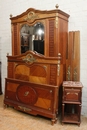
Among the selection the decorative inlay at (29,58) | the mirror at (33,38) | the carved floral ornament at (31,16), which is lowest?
the decorative inlay at (29,58)

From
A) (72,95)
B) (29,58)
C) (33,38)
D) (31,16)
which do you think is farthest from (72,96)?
(31,16)

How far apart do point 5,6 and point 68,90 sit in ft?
8.50

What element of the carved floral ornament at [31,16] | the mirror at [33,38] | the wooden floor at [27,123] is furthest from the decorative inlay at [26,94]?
the carved floral ornament at [31,16]

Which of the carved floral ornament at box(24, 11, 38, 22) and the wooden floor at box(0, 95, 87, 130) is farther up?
the carved floral ornament at box(24, 11, 38, 22)

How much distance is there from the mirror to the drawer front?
816mm

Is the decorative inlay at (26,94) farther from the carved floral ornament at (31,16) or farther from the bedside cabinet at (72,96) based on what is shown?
the carved floral ornament at (31,16)

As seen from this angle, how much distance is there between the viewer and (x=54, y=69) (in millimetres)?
2352

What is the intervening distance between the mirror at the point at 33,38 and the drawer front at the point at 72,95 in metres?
0.82

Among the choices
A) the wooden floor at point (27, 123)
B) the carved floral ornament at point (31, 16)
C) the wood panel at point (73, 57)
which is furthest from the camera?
the wood panel at point (73, 57)

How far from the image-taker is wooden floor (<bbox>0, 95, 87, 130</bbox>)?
2.29 m

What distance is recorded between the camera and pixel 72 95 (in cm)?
232

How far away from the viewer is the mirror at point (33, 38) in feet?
8.36

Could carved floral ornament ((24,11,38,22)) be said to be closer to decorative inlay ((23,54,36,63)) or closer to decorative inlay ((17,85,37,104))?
decorative inlay ((23,54,36,63))

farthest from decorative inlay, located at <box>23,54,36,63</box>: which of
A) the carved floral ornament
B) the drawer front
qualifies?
the drawer front
